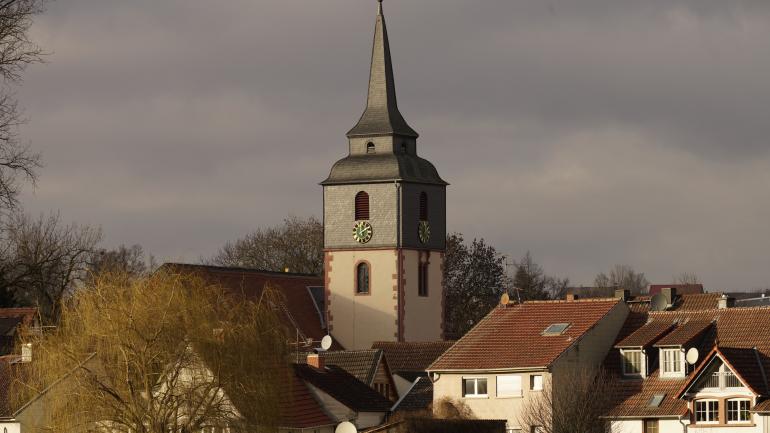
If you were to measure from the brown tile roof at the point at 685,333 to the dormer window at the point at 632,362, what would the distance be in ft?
3.28

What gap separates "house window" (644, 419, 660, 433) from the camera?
59.0m

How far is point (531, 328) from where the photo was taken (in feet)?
213

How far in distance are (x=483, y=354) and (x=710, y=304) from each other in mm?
9573

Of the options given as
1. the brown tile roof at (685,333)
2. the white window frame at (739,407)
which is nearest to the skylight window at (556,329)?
the brown tile roof at (685,333)

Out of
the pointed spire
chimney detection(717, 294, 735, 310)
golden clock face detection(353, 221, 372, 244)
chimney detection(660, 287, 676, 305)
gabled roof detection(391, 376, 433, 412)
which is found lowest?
gabled roof detection(391, 376, 433, 412)

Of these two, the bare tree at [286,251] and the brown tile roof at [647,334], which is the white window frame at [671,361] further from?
the bare tree at [286,251]

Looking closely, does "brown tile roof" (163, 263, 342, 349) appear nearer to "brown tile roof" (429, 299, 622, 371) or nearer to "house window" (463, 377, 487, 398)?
"brown tile roof" (429, 299, 622, 371)

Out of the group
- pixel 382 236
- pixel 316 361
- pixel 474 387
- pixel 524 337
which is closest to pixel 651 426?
pixel 524 337

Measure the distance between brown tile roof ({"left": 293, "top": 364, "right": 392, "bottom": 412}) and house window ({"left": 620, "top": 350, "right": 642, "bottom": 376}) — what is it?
25.4ft

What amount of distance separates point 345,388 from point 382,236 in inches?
1173

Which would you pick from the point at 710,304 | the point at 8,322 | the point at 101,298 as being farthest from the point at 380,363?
the point at 101,298

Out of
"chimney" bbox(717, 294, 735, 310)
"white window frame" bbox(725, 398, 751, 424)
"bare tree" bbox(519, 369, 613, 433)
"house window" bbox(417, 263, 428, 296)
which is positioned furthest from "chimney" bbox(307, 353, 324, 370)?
"house window" bbox(417, 263, 428, 296)

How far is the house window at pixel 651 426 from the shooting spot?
58969 millimetres

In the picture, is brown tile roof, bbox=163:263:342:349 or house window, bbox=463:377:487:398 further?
brown tile roof, bbox=163:263:342:349
